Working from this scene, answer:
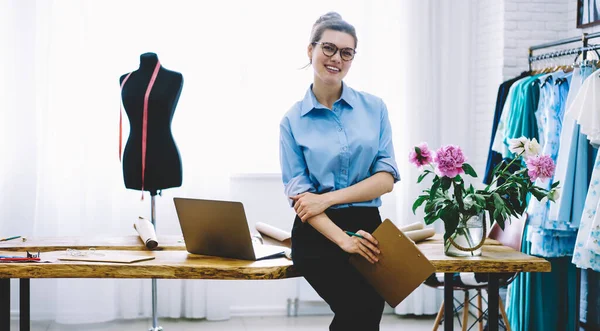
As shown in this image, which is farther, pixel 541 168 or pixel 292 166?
pixel 541 168

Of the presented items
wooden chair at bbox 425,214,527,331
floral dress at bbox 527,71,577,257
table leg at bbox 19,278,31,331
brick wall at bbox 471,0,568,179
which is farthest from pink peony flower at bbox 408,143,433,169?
brick wall at bbox 471,0,568,179

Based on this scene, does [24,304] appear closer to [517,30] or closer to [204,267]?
[204,267]

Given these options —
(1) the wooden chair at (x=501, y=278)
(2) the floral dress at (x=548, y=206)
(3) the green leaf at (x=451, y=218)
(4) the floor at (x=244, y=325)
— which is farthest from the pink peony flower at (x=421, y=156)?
(4) the floor at (x=244, y=325)

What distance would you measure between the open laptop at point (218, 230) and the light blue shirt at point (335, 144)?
0.22 meters

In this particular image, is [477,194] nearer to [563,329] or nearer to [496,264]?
[496,264]

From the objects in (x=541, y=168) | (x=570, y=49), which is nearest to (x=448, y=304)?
(x=541, y=168)

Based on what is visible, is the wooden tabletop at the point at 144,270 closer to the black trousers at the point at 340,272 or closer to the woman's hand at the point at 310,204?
the black trousers at the point at 340,272

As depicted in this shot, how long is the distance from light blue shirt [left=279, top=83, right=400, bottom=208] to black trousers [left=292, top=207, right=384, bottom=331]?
5 cm

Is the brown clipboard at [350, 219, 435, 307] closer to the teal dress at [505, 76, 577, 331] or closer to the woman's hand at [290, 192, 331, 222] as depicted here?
the woman's hand at [290, 192, 331, 222]

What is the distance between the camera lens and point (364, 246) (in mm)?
2160

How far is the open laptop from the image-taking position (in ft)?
7.72

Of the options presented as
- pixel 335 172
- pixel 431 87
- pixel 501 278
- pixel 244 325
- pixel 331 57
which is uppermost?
pixel 431 87

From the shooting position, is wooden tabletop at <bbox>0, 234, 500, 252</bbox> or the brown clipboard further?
wooden tabletop at <bbox>0, 234, 500, 252</bbox>

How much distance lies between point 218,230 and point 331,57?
27.9 inches
